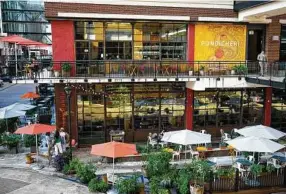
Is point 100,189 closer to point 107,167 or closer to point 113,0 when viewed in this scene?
point 107,167

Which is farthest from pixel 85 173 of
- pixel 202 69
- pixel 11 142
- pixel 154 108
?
pixel 202 69

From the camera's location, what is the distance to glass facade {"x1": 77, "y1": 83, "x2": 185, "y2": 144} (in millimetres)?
17953

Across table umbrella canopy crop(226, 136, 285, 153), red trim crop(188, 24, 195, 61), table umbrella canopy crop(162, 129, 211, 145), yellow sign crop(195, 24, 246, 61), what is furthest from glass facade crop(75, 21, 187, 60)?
table umbrella canopy crop(226, 136, 285, 153)

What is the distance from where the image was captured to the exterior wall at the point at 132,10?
16312mm

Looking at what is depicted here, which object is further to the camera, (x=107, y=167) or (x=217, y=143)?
(x=217, y=143)

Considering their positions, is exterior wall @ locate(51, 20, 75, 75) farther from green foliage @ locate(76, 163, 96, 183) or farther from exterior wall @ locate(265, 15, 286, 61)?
exterior wall @ locate(265, 15, 286, 61)

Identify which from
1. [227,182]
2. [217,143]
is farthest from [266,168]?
[217,143]

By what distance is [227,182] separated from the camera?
39.1 feet

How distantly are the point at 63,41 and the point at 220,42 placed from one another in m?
9.09

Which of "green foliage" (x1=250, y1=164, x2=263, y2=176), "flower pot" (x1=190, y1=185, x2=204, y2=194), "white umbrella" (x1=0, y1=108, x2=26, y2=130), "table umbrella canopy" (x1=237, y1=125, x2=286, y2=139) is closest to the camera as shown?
"flower pot" (x1=190, y1=185, x2=204, y2=194)

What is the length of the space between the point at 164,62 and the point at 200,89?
2553 mm

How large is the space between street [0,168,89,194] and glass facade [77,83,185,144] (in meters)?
4.87

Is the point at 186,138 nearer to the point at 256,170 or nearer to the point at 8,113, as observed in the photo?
the point at 256,170

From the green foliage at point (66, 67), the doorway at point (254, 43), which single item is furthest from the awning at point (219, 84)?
the green foliage at point (66, 67)
